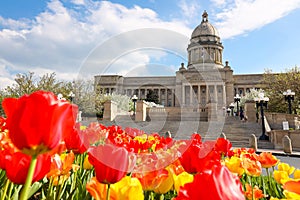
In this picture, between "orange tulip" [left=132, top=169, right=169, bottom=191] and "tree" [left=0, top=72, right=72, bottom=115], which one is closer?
"orange tulip" [left=132, top=169, right=169, bottom=191]

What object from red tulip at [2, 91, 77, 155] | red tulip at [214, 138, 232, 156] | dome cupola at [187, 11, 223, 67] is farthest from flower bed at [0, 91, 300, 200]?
dome cupola at [187, 11, 223, 67]

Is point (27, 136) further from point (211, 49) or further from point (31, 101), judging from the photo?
point (211, 49)

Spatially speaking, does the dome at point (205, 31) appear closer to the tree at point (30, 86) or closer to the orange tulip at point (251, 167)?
the tree at point (30, 86)

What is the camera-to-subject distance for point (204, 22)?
71.8 metres

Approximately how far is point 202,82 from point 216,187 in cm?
5661

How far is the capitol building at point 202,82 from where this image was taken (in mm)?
55000

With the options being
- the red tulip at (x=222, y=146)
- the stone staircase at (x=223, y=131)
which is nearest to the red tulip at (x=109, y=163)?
the red tulip at (x=222, y=146)

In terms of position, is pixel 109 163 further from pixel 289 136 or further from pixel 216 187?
pixel 289 136

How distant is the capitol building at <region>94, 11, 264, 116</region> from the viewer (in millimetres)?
55000

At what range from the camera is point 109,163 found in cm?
93

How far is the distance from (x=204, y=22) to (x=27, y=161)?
250 ft

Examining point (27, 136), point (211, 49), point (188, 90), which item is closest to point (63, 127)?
point (27, 136)

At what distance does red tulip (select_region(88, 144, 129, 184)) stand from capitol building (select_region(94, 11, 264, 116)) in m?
47.9

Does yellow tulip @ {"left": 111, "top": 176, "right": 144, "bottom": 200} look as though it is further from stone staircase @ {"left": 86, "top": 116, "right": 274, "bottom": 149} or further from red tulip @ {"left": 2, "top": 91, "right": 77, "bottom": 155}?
stone staircase @ {"left": 86, "top": 116, "right": 274, "bottom": 149}
